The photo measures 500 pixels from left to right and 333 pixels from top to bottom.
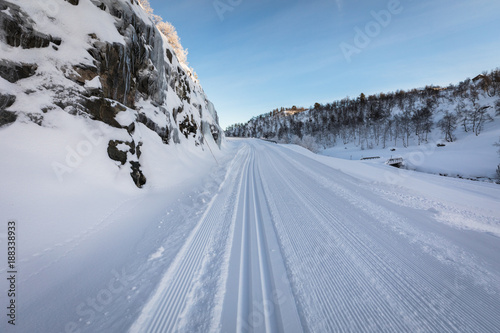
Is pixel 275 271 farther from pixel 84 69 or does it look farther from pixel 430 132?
pixel 430 132

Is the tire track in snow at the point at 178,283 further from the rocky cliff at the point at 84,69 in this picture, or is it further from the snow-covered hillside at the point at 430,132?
the snow-covered hillside at the point at 430,132

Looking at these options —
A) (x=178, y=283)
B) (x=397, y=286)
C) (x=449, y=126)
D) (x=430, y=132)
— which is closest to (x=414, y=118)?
(x=430, y=132)

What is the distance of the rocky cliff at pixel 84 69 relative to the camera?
16.0 ft

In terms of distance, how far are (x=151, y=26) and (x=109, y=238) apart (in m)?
12.3

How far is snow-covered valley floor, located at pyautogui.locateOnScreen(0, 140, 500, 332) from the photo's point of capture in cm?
192

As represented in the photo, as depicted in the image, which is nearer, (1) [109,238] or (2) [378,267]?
(2) [378,267]

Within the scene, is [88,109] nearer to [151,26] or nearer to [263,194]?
[263,194]

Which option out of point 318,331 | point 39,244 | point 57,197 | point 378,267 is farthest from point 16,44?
point 378,267

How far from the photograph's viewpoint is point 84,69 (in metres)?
6.31

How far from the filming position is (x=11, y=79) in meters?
4.73

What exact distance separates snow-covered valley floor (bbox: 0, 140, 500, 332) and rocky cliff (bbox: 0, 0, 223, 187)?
313cm

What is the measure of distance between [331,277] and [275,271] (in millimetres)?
755

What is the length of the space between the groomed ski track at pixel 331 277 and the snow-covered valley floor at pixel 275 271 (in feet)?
0.05

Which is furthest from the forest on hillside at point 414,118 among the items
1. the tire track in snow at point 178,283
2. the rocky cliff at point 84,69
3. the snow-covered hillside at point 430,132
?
the tire track in snow at point 178,283
